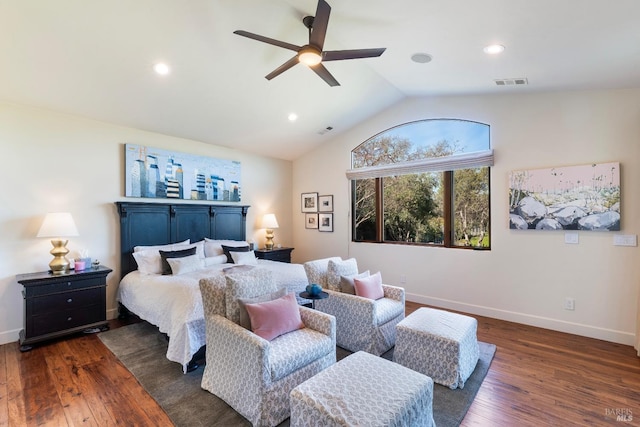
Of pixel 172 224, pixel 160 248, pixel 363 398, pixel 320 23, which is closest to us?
pixel 363 398

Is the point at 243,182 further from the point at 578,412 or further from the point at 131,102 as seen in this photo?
the point at 578,412

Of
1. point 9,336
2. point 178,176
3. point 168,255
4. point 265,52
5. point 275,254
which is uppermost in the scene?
point 265,52

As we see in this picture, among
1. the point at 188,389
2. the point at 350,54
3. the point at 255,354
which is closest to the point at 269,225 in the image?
the point at 188,389

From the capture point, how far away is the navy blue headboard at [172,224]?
13.5 ft

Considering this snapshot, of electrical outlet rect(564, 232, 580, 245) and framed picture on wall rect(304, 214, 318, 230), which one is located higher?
framed picture on wall rect(304, 214, 318, 230)

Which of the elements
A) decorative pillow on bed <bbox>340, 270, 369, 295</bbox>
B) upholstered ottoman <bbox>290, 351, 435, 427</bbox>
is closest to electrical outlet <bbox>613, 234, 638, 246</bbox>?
decorative pillow on bed <bbox>340, 270, 369, 295</bbox>

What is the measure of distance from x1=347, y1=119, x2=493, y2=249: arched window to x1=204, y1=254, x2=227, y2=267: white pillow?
2345mm

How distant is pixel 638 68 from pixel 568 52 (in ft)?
2.52

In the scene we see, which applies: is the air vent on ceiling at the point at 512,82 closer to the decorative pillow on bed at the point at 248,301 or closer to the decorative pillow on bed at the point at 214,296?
the decorative pillow on bed at the point at 248,301

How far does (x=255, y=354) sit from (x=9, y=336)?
3.37 metres

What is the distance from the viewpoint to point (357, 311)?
9.77ft

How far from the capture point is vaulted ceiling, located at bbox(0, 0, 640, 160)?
229cm

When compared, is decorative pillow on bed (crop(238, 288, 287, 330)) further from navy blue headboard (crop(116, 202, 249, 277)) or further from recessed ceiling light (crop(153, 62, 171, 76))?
navy blue headboard (crop(116, 202, 249, 277))

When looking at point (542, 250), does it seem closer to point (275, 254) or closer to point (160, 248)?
point (275, 254)
